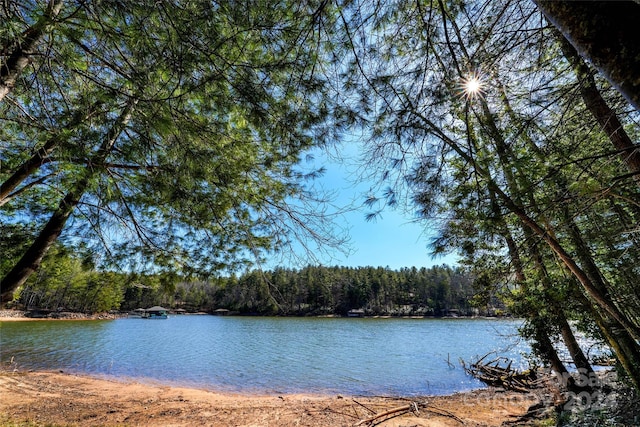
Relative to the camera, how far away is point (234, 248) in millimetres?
4000

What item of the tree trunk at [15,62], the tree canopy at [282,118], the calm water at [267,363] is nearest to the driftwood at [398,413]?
the calm water at [267,363]

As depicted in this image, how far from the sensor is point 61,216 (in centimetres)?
362

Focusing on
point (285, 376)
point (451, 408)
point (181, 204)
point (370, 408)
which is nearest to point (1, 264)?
point (181, 204)

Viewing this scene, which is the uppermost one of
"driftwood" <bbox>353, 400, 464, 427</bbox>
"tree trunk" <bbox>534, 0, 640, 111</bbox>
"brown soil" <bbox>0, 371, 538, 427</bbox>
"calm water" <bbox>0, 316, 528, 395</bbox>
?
"tree trunk" <bbox>534, 0, 640, 111</bbox>

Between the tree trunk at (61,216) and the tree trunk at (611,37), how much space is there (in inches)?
103

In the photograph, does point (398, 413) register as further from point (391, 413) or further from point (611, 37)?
point (611, 37)

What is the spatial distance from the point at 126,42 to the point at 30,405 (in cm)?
921

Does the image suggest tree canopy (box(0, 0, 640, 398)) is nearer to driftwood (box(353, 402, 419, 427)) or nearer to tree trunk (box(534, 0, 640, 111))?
tree trunk (box(534, 0, 640, 111))

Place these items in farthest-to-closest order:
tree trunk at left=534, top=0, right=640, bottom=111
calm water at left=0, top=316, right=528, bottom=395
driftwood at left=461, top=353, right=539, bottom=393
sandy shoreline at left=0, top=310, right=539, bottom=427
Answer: calm water at left=0, top=316, right=528, bottom=395
driftwood at left=461, top=353, right=539, bottom=393
sandy shoreline at left=0, top=310, right=539, bottom=427
tree trunk at left=534, top=0, right=640, bottom=111

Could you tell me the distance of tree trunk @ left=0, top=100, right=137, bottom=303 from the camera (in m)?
2.46

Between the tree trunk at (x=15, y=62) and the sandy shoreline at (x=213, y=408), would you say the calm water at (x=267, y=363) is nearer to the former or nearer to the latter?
the sandy shoreline at (x=213, y=408)

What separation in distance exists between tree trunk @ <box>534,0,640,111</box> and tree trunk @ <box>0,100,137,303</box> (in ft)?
8.60

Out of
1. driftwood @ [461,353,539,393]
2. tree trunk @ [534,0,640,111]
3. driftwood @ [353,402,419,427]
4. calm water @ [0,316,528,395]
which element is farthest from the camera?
calm water @ [0,316,528,395]

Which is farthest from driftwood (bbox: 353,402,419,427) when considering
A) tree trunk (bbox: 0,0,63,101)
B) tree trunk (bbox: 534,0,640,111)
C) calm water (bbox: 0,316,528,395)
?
tree trunk (bbox: 0,0,63,101)
